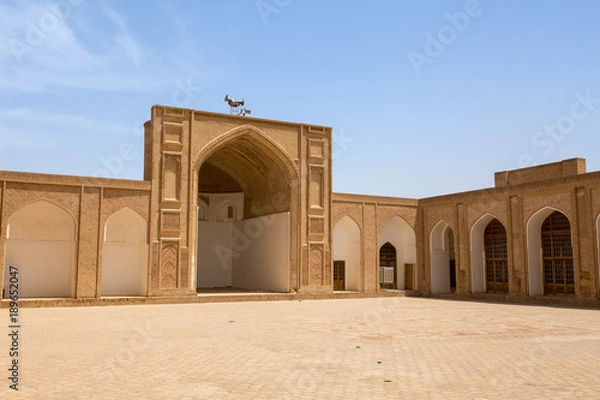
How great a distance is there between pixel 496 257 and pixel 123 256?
44.6 ft

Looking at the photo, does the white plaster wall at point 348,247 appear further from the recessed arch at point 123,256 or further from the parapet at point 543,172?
the recessed arch at point 123,256

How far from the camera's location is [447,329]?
11.4 meters

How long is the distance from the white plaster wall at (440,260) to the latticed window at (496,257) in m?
2.48

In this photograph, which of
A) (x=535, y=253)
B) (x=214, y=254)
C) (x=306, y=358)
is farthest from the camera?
(x=214, y=254)

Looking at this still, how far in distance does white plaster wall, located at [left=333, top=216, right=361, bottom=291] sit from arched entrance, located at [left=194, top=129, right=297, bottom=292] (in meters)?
2.68

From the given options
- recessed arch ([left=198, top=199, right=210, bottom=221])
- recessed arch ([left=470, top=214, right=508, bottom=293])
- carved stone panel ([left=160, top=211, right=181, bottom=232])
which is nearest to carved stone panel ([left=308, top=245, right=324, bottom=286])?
carved stone panel ([left=160, top=211, right=181, bottom=232])

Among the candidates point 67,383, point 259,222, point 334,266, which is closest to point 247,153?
point 259,222

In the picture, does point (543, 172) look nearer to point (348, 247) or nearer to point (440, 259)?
point (440, 259)

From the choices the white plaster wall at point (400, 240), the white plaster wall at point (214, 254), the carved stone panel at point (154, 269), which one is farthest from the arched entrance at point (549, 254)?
→ the white plaster wall at point (214, 254)

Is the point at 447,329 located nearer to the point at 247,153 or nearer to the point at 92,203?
the point at 92,203

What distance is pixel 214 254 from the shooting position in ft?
88.9

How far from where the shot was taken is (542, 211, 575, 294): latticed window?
63.1 ft

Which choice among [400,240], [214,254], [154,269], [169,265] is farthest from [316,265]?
[214,254]

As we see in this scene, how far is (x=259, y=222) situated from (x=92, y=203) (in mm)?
8306
